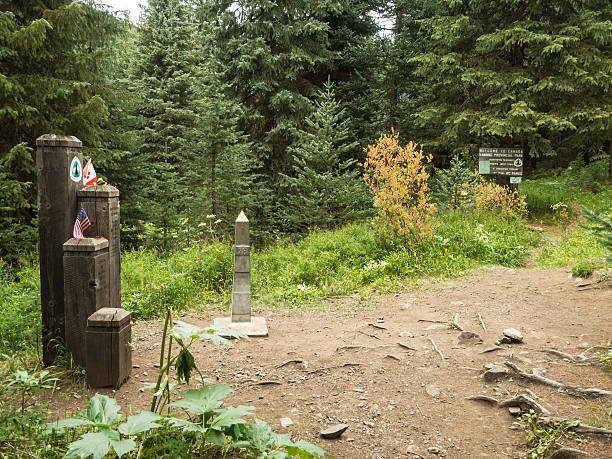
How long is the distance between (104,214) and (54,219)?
39 cm

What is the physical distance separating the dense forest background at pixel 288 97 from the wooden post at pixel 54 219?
5673 millimetres

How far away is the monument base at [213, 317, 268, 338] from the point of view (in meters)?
5.27

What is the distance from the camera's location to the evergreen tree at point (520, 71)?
1138 cm

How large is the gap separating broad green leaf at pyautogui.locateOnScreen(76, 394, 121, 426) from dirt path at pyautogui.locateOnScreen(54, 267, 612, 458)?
1305 millimetres

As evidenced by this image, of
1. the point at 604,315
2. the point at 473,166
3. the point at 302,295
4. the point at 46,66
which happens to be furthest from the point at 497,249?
the point at 46,66

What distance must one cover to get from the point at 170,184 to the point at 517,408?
1065cm

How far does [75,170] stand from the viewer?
12.9 feet

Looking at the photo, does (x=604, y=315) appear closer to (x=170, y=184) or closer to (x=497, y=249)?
(x=497, y=249)

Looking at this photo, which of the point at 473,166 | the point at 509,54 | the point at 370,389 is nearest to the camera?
the point at 370,389

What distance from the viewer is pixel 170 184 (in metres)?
12.2

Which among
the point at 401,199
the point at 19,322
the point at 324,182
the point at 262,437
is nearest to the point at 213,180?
the point at 324,182

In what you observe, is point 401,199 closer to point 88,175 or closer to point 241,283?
point 241,283

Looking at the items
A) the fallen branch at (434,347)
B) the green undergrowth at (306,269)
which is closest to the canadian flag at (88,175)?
the green undergrowth at (306,269)

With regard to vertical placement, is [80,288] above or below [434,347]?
above
